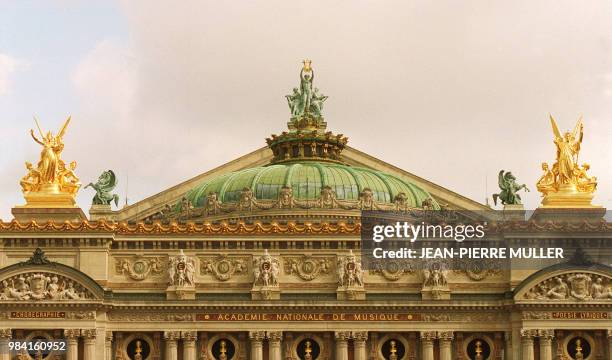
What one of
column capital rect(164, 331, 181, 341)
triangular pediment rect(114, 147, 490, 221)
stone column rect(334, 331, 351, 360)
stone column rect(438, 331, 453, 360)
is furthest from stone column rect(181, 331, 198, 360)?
triangular pediment rect(114, 147, 490, 221)

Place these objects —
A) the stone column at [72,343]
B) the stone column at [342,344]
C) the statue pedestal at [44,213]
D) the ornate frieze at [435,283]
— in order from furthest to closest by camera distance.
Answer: the statue pedestal at [44,213] < the ornate frieze at [435,283] < the stone column at [342,344] < the stone column at [72,343]

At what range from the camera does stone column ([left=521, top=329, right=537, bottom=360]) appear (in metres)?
87.6

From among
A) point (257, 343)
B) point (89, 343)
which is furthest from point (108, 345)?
point (257, 343)

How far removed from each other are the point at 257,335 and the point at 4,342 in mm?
14472

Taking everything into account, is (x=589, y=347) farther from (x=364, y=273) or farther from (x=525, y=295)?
(x=364, y=273)

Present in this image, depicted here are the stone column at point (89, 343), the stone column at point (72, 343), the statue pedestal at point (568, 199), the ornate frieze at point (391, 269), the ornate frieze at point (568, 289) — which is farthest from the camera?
the statue pedestal at point (568, 199)

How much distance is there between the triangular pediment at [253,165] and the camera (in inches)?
4938

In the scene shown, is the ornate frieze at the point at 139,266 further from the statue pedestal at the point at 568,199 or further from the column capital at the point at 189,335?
the statue pedestal at the point at 568,199

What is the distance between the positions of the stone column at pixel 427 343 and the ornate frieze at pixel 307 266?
6.89m

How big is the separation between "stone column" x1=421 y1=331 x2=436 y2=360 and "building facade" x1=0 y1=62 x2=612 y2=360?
3.2 inches

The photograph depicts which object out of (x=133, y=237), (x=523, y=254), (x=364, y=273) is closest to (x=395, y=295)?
(x=364, y=273)

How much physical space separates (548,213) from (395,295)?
10.6 m

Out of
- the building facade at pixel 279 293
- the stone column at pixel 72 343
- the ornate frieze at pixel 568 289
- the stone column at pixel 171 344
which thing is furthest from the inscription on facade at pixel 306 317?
the ornate frieze at pixel 568 289

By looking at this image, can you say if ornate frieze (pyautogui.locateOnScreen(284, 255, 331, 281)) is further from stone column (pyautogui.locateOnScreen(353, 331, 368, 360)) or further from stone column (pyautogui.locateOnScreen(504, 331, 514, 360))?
stone column (pyautogui.locateOnScreen(504, 331, 514, 360))
